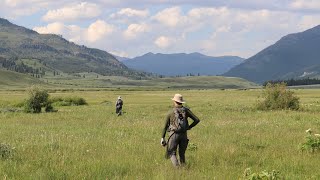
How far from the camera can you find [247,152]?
52.9ft

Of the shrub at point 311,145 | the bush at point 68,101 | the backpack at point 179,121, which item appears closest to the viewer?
the backpack at point 179,121

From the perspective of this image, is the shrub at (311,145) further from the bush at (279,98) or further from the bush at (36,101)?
the bush at (36,101)

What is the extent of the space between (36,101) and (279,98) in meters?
25.9

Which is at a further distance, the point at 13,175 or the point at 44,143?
the point at 44,143

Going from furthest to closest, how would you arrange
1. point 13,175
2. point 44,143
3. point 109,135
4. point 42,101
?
point 42,101
point 109,135
point 44,143
point 13,175

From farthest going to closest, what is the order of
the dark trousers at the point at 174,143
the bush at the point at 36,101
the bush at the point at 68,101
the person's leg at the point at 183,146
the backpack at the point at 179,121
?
the bush at the point at 68,101 → the bush at the point at 36,101 → the person's leg at the point at 183,146 → the dark trousers at the point at 174,143 → the backpack at the point at 179,121

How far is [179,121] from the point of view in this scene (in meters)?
12.9

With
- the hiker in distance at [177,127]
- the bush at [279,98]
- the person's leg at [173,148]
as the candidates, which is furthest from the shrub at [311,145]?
the bush at [279,98]

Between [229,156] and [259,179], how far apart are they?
17.2 ft

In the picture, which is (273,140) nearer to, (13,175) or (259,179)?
(259,179)

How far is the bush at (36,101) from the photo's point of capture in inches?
1889

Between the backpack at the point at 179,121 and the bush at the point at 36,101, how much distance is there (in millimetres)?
37491

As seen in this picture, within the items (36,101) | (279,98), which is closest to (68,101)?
(36,101)

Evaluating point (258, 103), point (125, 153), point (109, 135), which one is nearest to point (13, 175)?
point (125, 153)
